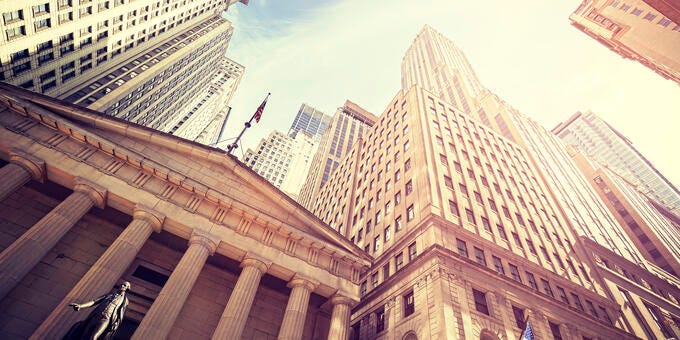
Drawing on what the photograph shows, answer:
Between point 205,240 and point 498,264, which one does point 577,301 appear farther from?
point 205,240

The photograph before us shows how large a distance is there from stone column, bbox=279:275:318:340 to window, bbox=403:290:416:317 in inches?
317

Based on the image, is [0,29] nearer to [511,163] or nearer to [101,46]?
[101,46]

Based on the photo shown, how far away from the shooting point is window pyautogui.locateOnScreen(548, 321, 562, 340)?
25564 mm

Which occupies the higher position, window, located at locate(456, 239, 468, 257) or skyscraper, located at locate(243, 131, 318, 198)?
skyscraper, located at locate(243, 131, 318, 198)

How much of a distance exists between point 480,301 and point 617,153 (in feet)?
605

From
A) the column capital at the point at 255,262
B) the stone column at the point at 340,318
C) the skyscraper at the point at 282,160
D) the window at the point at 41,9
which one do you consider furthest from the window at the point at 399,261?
the skyscraper at the point at 282,160

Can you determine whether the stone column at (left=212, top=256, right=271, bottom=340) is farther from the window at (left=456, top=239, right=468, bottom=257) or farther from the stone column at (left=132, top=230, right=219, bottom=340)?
the window at (left=456, top=239, right=468, bottom=257)

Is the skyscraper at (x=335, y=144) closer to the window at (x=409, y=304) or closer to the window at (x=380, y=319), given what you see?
the window at (x=380, y=319)

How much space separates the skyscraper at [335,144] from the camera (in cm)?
8282

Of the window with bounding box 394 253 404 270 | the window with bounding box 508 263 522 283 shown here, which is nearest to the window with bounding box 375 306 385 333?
the window with bounding box 394 253 404 270

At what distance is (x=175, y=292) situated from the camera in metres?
16.3

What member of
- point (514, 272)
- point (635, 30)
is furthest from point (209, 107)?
point (635, 30)

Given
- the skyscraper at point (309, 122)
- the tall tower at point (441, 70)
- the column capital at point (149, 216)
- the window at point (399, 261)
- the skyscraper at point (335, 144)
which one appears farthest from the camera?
the skyscraper at point (309, 122)

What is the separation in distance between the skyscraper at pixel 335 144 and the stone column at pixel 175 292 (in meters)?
52.1
